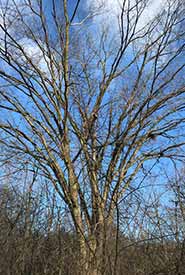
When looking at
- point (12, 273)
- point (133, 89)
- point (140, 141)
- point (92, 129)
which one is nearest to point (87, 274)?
point (12, 273)

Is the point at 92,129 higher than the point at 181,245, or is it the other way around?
the point at 92,129

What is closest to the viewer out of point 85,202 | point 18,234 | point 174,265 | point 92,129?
point 174,265

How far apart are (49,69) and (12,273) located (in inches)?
274

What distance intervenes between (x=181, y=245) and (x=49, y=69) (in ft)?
23.6

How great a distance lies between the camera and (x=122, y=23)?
32.1ft

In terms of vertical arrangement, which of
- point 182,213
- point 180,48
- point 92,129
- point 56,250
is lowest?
point 56,250

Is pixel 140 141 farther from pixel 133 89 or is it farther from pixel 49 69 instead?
pixel 49 69

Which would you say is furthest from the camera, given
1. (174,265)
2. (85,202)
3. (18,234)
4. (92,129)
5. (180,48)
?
(180,48)

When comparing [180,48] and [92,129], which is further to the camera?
[180,48]

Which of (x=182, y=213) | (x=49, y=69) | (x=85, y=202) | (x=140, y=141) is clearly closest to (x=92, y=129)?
(x=140, y=141)

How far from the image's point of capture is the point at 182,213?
473cm

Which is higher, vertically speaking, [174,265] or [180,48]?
[180,48]

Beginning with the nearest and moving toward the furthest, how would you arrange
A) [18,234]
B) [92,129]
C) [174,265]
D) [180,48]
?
[174,265], [18,234], [92,129], [180,48]

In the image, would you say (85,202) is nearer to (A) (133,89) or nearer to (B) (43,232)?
(B) (43,232)
